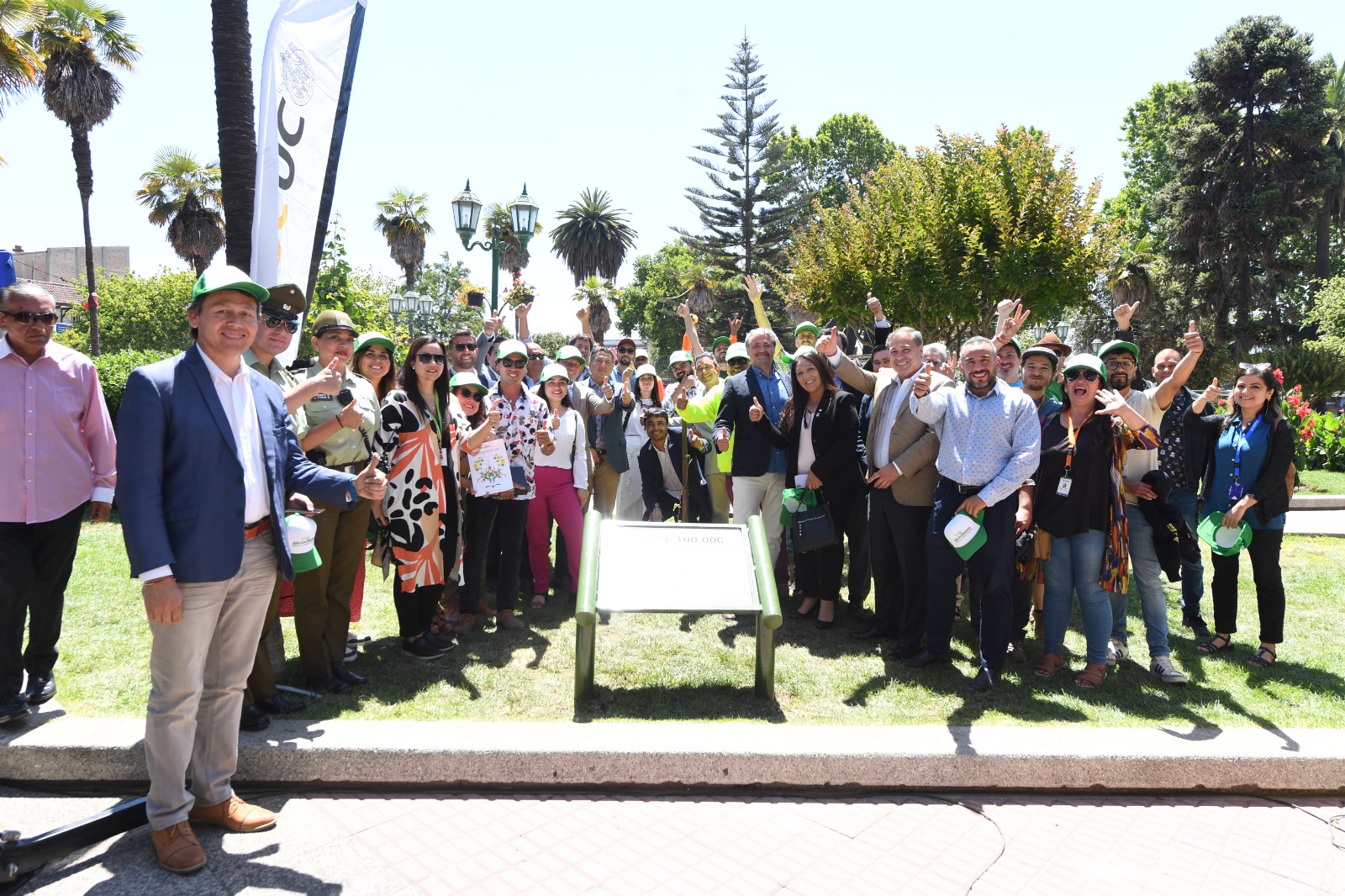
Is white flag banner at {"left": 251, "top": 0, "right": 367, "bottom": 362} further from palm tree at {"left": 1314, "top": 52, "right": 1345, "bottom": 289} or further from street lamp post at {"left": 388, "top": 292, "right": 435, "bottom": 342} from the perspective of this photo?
palm tree at {"left": 1314, "top": 52, "right": 1345, "bottom": 289}

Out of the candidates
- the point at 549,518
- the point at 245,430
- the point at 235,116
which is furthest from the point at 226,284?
the point at 235,116

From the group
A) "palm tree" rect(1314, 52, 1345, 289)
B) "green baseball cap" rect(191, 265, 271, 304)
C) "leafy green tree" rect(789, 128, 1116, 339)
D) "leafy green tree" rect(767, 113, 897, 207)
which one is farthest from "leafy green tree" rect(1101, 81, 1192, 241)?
"green baseball cap" rect(191, 265, 271, 304)

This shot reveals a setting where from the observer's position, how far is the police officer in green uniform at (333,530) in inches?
169

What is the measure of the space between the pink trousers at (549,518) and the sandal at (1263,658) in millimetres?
4525

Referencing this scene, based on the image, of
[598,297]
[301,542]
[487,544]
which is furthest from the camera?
[598,297]

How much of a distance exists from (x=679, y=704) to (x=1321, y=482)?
1508 centimetres

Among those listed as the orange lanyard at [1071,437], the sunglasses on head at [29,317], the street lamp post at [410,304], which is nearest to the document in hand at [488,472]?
the sunglasses on head at [29,317]

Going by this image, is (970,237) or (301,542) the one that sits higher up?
(970,237)

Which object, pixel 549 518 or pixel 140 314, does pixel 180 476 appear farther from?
pixel 140 314

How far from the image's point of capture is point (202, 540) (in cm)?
287

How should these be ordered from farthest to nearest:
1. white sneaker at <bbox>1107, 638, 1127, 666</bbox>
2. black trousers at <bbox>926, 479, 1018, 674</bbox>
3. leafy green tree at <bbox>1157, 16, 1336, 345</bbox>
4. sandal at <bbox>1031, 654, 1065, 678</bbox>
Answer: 1. leafy green tree at <bbox>1157, 16, 1336, 345</bbox>
2. white sneaker at <bbox>1107, 638, 1127, 666</bbox>
3. sandal at <bbox>1031, 654, 1065, 678</bbox>
4. black trousers at <bbox>926, 479, 1018, 674</bbox>

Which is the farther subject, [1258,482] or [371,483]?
[1258,482]

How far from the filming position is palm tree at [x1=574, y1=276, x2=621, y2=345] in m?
55.5

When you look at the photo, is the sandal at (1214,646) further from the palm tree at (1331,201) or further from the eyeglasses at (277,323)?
the palm tree at (1331,201)
